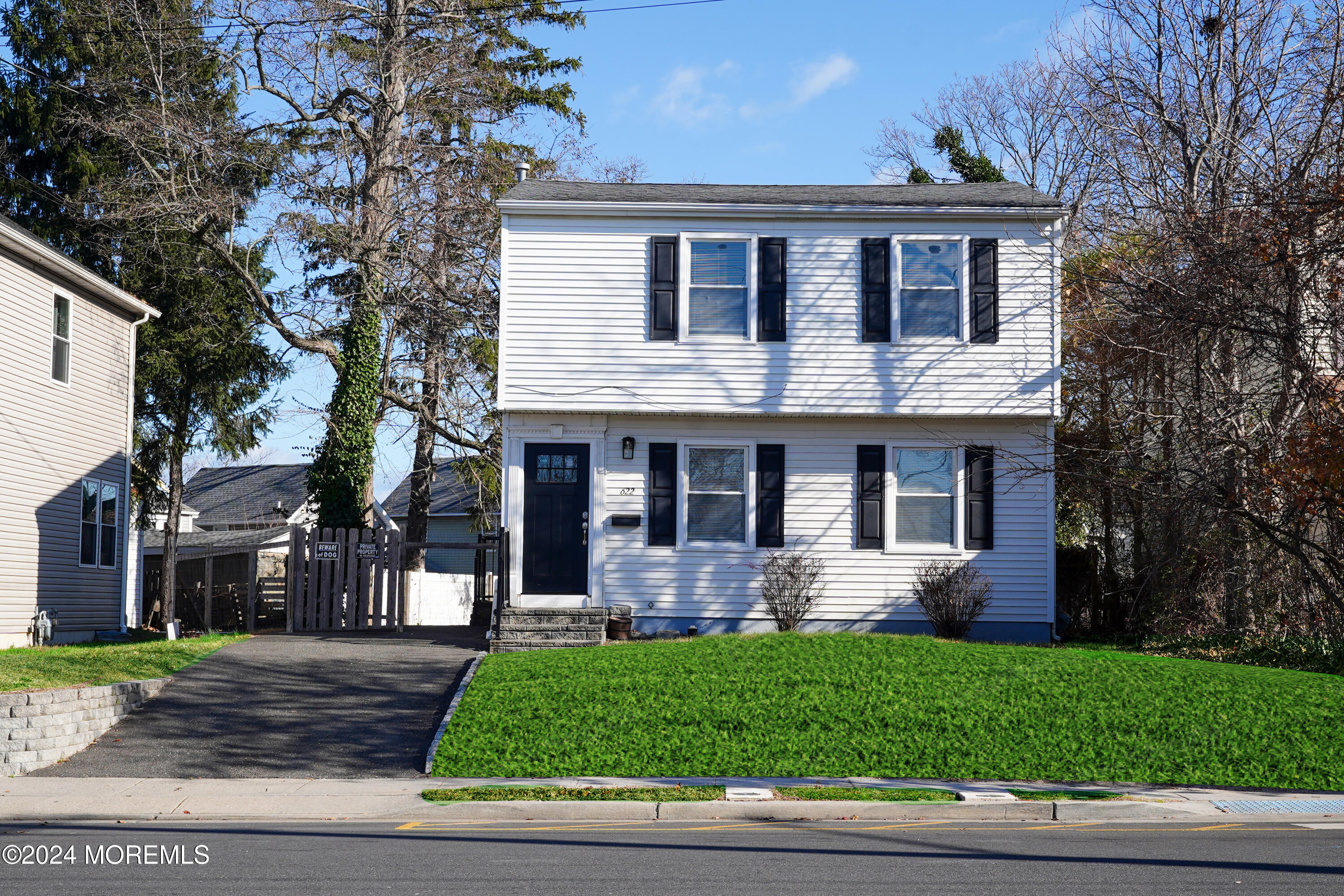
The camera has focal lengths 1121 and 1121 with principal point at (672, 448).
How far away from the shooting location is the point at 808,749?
1052 centimetres

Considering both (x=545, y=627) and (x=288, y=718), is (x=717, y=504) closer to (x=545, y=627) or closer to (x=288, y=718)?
(x=545, y=627)

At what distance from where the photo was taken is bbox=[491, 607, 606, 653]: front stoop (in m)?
15.2

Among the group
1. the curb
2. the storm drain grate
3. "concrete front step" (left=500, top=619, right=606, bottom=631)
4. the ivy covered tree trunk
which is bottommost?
the storm drain grate

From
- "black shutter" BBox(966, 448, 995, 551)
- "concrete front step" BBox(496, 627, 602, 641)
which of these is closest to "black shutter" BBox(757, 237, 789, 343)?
"black shutter" BBox(966, 448, 995, 551)

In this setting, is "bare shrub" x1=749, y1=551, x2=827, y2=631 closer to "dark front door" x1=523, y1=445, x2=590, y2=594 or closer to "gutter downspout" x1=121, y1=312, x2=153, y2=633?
"dark front door" x1=523, y1=445, x2=590, y2=594

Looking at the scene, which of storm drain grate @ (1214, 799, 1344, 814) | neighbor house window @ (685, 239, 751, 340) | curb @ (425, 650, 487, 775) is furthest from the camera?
neighbor house window @ (685, 239, 751, 340)

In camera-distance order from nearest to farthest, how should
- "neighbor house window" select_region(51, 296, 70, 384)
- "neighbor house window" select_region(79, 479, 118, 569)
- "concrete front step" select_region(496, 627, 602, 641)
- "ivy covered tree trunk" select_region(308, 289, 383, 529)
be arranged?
1. "concrete front step" select_region(496, 627, 602, 641)
2. "neighbor house window" select_region(51, 296, 70, 384)
3. "neighbor house window" select_region(79, 479, 118, 569)
4. "ivy covered tree trunk" select_region(308, 289, 383, 529)

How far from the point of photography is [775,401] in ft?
54.0

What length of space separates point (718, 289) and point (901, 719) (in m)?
7.74

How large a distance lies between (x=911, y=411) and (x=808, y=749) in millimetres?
7091

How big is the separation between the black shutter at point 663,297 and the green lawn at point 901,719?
5.26 meters

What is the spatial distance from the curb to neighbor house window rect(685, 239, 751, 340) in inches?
231

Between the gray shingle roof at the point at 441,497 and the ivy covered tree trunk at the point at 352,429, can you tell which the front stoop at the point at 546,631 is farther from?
the gray shingle roof at the point at 441,497

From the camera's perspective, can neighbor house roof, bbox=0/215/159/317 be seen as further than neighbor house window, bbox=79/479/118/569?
No
